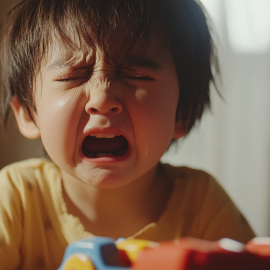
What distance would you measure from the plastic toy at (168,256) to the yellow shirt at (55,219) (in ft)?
0.99

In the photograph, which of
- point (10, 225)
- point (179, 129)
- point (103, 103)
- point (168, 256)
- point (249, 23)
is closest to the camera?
point (168, 256)

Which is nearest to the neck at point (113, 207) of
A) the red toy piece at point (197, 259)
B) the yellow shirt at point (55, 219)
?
the yellow shirt at point (55, 219)

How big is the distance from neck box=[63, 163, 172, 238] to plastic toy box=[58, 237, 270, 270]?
312 mm

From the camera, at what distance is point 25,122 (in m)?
0.71

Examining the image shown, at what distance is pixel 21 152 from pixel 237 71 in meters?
0.81

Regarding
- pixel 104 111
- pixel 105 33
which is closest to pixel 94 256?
pixel 104 111

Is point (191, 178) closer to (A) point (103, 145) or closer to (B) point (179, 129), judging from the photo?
(B) point (179, 129)

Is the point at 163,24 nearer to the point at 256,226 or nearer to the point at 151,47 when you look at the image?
the point at 151,47

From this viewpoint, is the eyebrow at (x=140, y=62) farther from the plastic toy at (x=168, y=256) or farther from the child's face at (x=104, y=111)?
the plastic toy at (x=168, y=256)

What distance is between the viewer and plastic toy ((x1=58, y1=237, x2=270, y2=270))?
0.90 ft

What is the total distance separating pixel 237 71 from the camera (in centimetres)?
129

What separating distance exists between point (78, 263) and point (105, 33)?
0.34 meters

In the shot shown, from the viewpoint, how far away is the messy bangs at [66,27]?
0.54 meters

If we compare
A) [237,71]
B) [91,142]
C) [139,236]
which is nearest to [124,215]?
[139,236]
